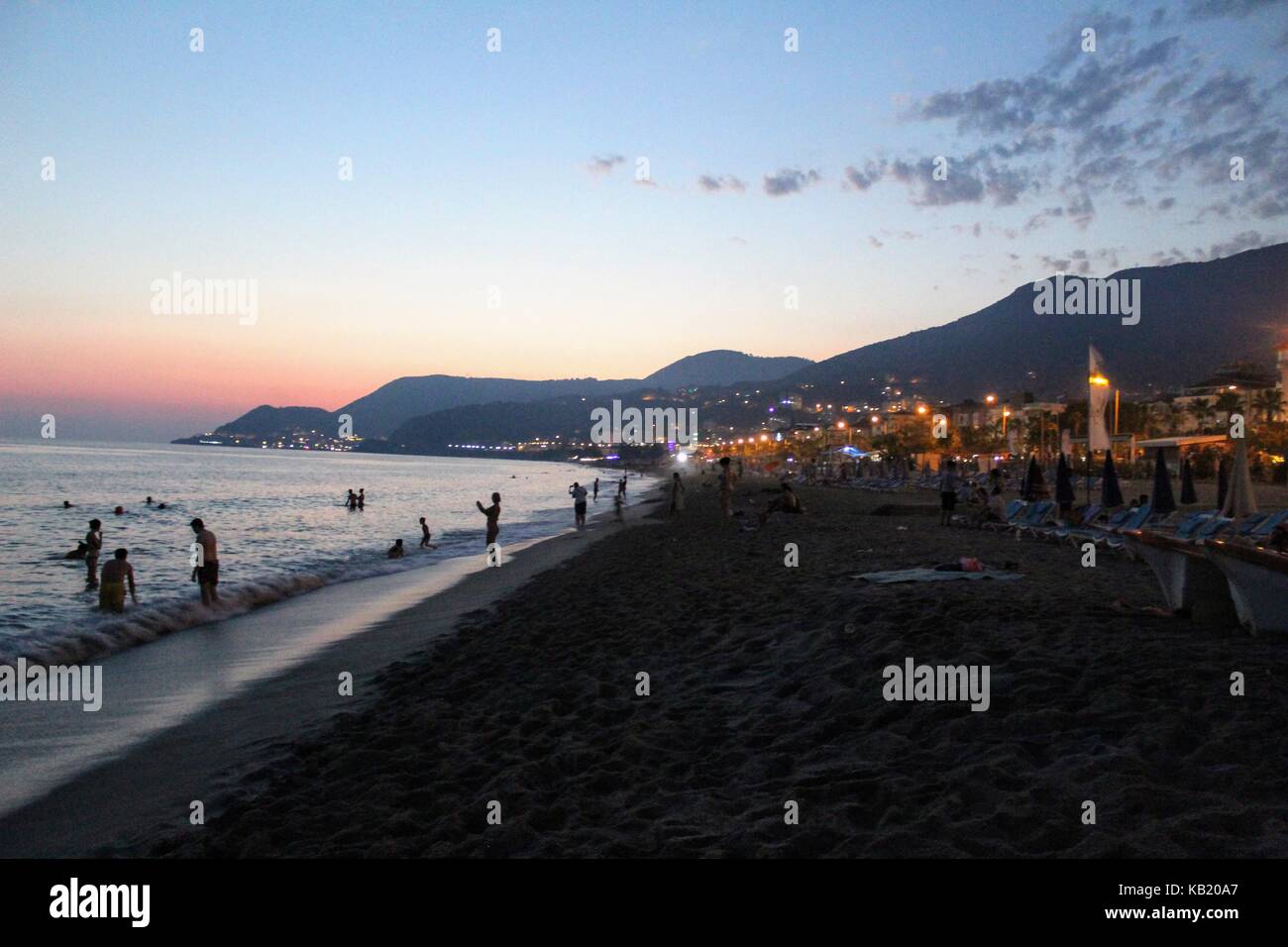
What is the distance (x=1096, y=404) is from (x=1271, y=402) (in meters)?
50.7

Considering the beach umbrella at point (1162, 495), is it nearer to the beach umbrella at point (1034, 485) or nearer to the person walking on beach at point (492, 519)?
the beach umbrella at point (1034, 485)

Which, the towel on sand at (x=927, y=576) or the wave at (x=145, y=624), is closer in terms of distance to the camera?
the towel on sand at (x=927, y=576)

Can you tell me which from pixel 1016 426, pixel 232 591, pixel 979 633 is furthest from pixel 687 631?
pixel 1016 426

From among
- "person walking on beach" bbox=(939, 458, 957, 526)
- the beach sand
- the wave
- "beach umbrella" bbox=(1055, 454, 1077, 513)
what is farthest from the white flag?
the wave

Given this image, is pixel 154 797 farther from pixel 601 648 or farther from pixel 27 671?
pixel 27 671

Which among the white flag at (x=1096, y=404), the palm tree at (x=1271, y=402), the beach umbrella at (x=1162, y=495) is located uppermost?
the palm tree at (x=1271, y=402)

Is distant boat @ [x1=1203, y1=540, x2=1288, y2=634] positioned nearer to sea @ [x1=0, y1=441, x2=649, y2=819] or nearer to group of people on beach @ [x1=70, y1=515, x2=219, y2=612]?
sea @ [x1=0, y1=441, x2=649, y2=819]

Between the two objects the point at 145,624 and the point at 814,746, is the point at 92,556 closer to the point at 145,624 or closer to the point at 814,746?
the point at 145,624

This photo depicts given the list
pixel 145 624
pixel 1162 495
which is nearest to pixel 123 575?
pixel 145 624

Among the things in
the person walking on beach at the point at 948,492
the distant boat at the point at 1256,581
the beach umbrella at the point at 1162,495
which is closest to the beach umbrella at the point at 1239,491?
the beach umbrella at the point at 1162,495

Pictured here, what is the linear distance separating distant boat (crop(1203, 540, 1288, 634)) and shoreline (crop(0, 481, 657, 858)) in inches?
286

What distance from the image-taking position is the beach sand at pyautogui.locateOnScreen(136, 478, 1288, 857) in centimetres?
370

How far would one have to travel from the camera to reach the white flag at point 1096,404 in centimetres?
1875

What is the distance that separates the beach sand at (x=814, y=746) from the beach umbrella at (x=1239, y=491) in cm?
788
